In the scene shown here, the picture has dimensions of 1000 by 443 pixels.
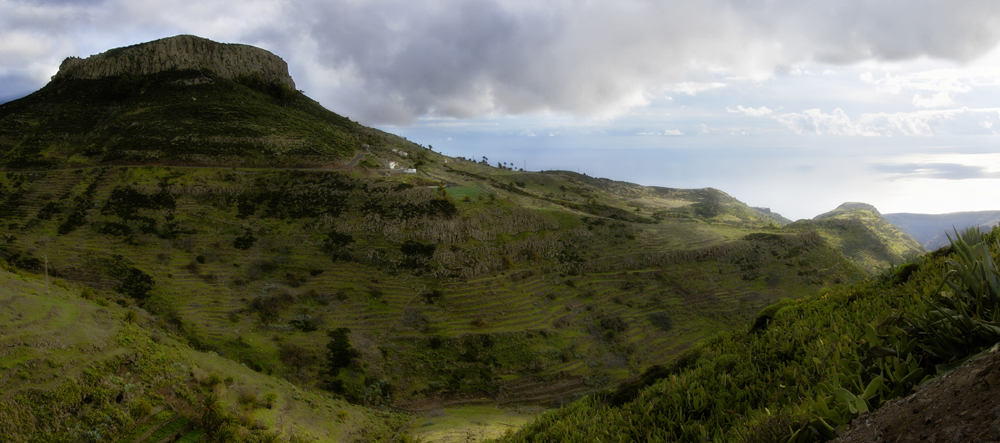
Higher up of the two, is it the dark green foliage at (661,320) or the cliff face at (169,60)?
the cliff face at (169,60)

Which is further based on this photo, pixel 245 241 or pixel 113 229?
pixel 245 241

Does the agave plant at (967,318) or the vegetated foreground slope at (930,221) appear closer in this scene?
the agave plant at (967,318)

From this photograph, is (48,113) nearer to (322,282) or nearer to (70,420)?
(322,282)

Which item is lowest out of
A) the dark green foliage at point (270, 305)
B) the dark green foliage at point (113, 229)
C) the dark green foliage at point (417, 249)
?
the dark green foliage at point (270, 305)

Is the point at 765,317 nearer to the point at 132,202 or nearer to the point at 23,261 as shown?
the point at 23,261

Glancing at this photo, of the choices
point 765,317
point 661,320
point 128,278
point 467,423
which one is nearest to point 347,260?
point 128,278

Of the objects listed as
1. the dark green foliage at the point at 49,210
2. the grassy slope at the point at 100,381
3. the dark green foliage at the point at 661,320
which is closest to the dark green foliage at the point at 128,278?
the dark green foliage at the point at 49,210

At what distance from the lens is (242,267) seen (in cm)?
3391

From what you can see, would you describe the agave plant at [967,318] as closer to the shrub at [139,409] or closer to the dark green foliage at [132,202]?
the shrub at [139,409]

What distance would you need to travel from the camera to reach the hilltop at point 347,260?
1097 inches

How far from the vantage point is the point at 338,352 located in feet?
90.0

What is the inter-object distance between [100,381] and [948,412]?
1839 cm

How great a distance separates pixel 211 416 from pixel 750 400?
1506 centimetres

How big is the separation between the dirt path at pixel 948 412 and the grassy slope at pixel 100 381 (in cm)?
1604
